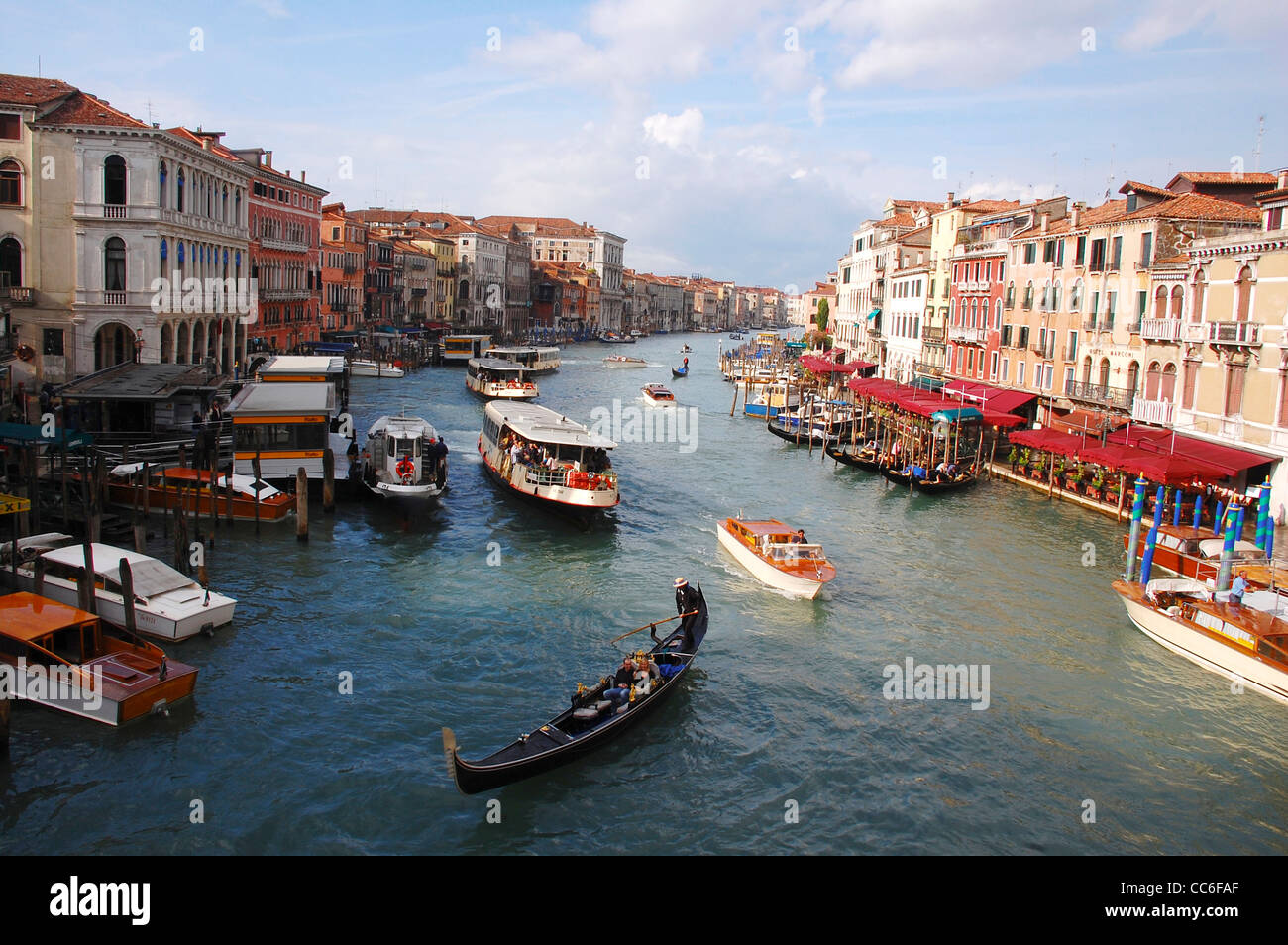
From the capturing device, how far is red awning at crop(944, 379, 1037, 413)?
3203 cm

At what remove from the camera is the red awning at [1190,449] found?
69.5 feet

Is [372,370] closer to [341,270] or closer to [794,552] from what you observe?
[341,270]

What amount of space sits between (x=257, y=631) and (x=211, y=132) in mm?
32943

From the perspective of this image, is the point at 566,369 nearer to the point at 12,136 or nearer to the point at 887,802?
the point at 12,136

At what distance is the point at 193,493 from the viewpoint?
20062 millimetres

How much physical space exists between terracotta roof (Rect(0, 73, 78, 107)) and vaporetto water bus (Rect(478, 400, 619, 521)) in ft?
49.4

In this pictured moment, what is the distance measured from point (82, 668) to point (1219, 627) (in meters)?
14.9

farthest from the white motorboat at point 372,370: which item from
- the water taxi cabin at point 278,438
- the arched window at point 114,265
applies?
the water taxi cabin at point 278,438

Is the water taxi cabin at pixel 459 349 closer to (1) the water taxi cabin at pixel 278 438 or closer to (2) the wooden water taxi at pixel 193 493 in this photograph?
(1) the water taxi cabin at pixel 278 438

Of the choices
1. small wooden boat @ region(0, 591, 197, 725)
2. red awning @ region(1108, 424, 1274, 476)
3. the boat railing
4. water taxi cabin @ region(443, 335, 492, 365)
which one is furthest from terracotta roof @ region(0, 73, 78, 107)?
water taxi cabin @ region(443, 335, 492, 365)

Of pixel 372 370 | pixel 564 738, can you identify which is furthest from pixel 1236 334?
pixel 372 370

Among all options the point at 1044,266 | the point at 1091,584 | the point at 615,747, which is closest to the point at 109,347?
the point at 615,747

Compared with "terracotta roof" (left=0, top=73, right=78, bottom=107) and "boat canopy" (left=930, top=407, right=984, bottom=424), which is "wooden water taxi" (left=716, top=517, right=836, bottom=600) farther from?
"terracotta roof" (left=0, top=73, right=78, bottom=107)
